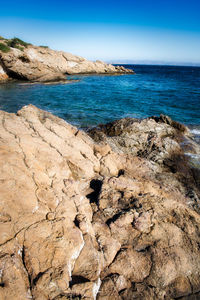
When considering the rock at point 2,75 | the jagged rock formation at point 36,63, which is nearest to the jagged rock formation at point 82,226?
the jagged rock formation at point 36,63

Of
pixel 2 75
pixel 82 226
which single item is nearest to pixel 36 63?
pixel 2 75

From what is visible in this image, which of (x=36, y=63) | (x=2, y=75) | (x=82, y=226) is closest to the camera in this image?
(x=82, y=226)

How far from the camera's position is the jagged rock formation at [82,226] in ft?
9.45

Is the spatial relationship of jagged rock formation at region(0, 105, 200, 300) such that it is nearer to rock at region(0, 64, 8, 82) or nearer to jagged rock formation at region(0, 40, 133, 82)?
jagged rock formation at region(0, 40, 133, 82)

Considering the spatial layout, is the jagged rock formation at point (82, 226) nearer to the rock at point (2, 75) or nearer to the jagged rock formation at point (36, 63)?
the jagged rock formation at point (36, 63)

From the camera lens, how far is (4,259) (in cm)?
266

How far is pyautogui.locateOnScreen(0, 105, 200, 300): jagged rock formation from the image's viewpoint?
288 centimetres

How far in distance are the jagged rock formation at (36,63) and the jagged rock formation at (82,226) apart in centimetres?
→ 3393

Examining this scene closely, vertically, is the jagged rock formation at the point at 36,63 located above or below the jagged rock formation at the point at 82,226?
above

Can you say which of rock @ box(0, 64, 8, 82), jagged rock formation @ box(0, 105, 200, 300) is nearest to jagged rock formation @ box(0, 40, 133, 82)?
rock @ box(0, 64, 8, 82)

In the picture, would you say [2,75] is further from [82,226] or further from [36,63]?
[82,226]

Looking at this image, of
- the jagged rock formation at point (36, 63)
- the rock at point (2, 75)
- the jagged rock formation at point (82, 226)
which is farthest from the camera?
the rock at point (2, 75)

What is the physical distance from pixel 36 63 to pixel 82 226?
4049 centimetres

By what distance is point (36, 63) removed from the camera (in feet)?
119
